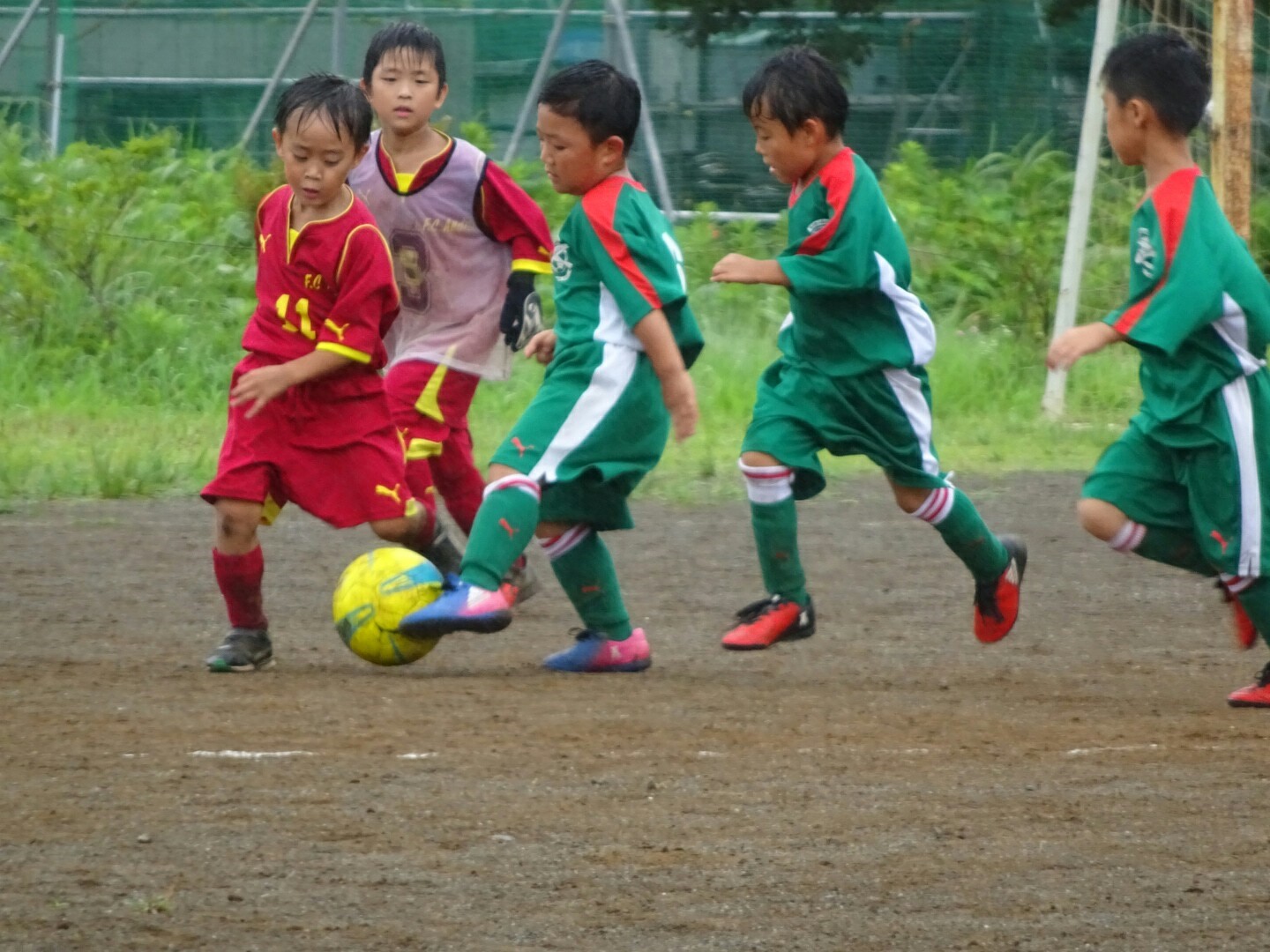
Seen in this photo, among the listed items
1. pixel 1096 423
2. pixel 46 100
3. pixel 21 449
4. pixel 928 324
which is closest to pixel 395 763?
pixel 928 324

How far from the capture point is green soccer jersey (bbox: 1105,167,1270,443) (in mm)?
4672

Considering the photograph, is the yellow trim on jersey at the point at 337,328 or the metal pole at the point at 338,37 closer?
the yellow trim on jersey at the point at 337,328

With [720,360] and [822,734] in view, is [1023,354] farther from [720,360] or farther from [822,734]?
[822,734]

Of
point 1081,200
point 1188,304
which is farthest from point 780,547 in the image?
point 1081,200

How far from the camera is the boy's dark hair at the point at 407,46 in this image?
6.03 m

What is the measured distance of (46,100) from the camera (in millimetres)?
15148

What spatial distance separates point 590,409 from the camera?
5.09 metres

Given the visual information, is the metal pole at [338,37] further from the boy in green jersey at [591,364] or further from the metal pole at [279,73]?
the boy in green jersey at [591,364]

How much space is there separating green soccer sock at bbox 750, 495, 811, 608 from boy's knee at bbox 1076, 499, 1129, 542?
0.81 meters

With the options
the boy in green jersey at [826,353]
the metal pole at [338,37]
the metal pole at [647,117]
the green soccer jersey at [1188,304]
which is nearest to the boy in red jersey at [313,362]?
the boy in green jersey at [826,353]

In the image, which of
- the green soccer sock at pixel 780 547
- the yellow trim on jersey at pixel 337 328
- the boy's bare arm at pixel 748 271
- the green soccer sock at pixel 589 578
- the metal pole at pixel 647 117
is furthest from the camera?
the metal pole at pixel 647 117

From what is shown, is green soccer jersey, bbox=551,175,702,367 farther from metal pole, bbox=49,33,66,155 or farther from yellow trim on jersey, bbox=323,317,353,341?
metal pole, bbox=49,33,66,155

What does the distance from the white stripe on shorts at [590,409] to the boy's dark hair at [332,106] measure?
85 centimetres

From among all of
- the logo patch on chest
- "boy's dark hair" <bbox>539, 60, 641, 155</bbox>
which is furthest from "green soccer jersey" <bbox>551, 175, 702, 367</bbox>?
"boy's dark hair" <bbox>539, 60, 641, 155</bbox>
